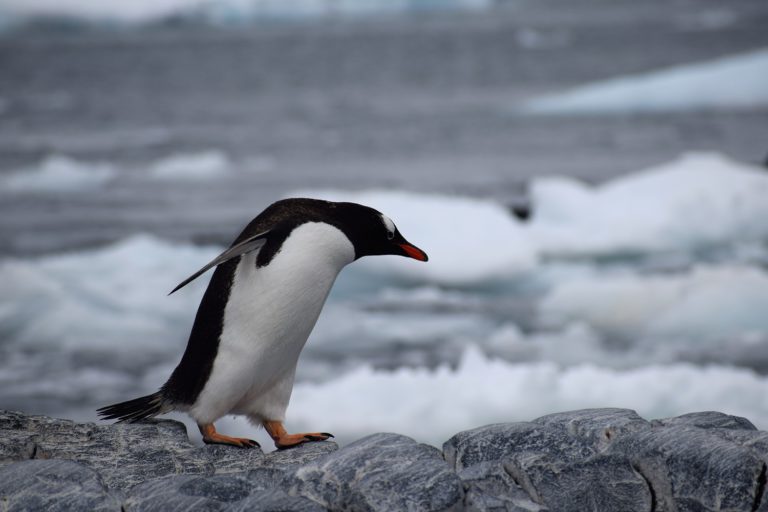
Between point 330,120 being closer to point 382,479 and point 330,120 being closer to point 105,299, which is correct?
point 105,299

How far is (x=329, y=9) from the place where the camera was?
29.2 metres

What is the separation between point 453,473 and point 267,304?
52cm

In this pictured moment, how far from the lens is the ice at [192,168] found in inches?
376

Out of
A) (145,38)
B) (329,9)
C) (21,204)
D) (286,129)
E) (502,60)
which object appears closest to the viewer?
(21,204)

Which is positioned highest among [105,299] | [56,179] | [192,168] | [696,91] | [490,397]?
[696,91]

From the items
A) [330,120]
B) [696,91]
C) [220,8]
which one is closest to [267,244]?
[696,91]

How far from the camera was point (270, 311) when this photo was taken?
1984mm

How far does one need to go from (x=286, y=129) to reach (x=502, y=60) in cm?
1096

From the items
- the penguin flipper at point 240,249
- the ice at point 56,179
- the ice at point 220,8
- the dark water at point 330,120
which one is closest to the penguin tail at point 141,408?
the penguin flipper at point 240,249

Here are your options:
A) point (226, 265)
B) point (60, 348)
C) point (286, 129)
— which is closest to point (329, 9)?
point (286, 129)

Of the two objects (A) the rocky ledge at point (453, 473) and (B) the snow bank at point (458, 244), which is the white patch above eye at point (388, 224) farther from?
(B) the snow bank at point (458, 244)

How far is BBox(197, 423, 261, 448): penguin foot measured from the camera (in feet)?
6.66

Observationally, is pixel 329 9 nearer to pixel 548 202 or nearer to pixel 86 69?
pixel 86 69

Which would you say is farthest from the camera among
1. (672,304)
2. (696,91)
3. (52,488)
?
(696,91)
